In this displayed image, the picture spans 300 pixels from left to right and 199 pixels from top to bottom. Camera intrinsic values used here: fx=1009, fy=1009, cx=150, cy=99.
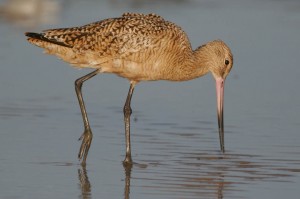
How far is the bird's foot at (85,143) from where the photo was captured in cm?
937

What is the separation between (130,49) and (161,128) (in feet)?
4.11

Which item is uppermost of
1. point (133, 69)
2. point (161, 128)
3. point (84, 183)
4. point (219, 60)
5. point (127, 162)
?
point (219, 60)

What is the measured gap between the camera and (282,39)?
16.4 meters

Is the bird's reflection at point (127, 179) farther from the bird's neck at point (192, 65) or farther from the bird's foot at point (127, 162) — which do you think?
the bird's neck at point (192, 65)

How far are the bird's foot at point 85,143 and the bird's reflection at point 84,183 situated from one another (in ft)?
0.87

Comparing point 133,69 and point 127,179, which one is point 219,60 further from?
point 127,179

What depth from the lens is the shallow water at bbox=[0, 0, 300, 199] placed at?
27.9ft

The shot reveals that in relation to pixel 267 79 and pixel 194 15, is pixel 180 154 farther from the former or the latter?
pixel 194 15

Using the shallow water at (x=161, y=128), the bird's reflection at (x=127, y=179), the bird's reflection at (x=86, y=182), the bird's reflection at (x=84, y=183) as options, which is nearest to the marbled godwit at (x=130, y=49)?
the shallow water at (x=161, y=128)

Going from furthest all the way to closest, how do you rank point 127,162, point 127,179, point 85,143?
point 85,143, point 127,162, point 127,179

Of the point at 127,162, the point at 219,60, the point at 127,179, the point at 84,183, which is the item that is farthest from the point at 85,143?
the point at 219,60

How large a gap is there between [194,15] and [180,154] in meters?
8.90

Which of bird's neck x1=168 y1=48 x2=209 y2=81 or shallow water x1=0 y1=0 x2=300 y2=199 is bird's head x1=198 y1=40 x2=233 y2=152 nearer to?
bird's neck x1=168 y1=48 x2=209 y2=81

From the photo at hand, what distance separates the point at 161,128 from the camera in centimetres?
1088
